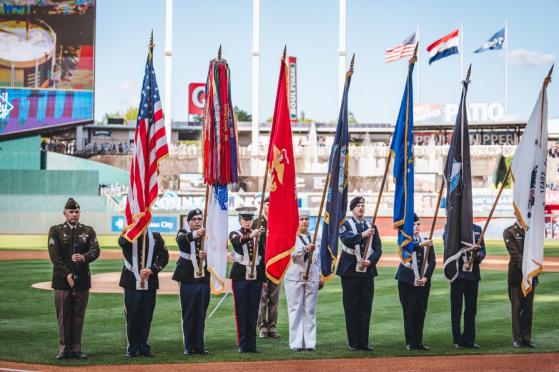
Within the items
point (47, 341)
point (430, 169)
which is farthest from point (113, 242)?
point (430, 169)

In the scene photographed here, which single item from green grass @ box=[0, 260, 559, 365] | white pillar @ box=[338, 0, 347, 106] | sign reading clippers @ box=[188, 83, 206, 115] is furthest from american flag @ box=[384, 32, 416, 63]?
sign reading clippers @ box=[188, 83, 206, 115]

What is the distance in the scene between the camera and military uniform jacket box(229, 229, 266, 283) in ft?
42.4

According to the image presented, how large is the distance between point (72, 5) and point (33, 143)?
18.3 m

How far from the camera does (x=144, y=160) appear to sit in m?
12.7

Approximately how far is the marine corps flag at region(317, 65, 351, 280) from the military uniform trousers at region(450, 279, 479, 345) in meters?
1.90

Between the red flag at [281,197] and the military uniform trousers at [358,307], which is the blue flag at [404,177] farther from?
the red flag at [281,197]

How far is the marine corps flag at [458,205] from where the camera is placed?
13.3m

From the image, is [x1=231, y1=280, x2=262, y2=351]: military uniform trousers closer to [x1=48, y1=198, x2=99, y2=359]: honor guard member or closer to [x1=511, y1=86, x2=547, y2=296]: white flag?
[x1=48, y1=198, x2=99, y2=359]: honor guard member

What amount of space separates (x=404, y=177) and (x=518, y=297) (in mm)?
2434

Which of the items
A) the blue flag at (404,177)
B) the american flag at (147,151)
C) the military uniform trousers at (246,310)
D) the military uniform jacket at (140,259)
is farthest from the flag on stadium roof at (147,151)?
the blue flag at (404,177)

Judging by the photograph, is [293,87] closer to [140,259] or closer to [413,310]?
[413,310]

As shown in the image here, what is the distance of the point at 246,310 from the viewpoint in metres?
12.8

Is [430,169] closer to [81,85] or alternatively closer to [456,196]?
[81,85]

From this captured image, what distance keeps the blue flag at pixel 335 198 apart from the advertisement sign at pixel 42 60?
35183 millimetres
